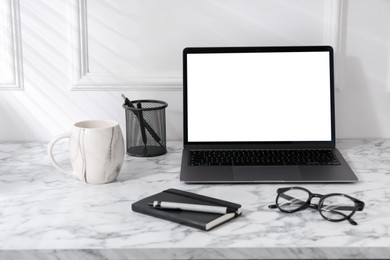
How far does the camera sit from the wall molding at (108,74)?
70.3 inches

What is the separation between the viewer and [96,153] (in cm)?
143

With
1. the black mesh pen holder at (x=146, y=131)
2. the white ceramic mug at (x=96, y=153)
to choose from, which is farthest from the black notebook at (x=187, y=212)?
the black mesh pen holder at (x=146, y=131)

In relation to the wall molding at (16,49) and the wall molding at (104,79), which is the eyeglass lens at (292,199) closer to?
the wall molding at (104,79)

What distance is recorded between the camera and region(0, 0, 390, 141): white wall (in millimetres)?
1787

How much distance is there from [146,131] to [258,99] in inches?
12.0

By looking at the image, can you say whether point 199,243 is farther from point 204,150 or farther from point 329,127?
point 329,127

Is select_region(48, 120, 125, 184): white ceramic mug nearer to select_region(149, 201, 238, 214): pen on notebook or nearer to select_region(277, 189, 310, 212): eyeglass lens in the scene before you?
select_region(149, 201, 238, 214): pen on notebook

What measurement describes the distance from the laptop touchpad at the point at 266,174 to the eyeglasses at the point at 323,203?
0.34 feet

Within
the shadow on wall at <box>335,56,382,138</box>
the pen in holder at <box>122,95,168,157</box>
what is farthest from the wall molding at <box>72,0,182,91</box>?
the shadow on wall at <box>335,56,382,138</box>

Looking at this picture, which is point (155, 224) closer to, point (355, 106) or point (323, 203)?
point (323, 203)

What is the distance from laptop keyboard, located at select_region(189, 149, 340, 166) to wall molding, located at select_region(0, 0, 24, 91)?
56cm

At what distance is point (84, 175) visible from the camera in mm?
1454

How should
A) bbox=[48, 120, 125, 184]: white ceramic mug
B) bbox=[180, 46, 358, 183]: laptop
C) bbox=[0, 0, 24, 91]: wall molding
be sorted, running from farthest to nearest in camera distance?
bbox=[0, 0, 24, 91]: wall molding → bbox=[180, 46, 358, 183]: laptop → bbox=[48, 120, 125, 184]: white ceramic mug

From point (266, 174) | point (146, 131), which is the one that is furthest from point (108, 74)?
point (266, 174)
